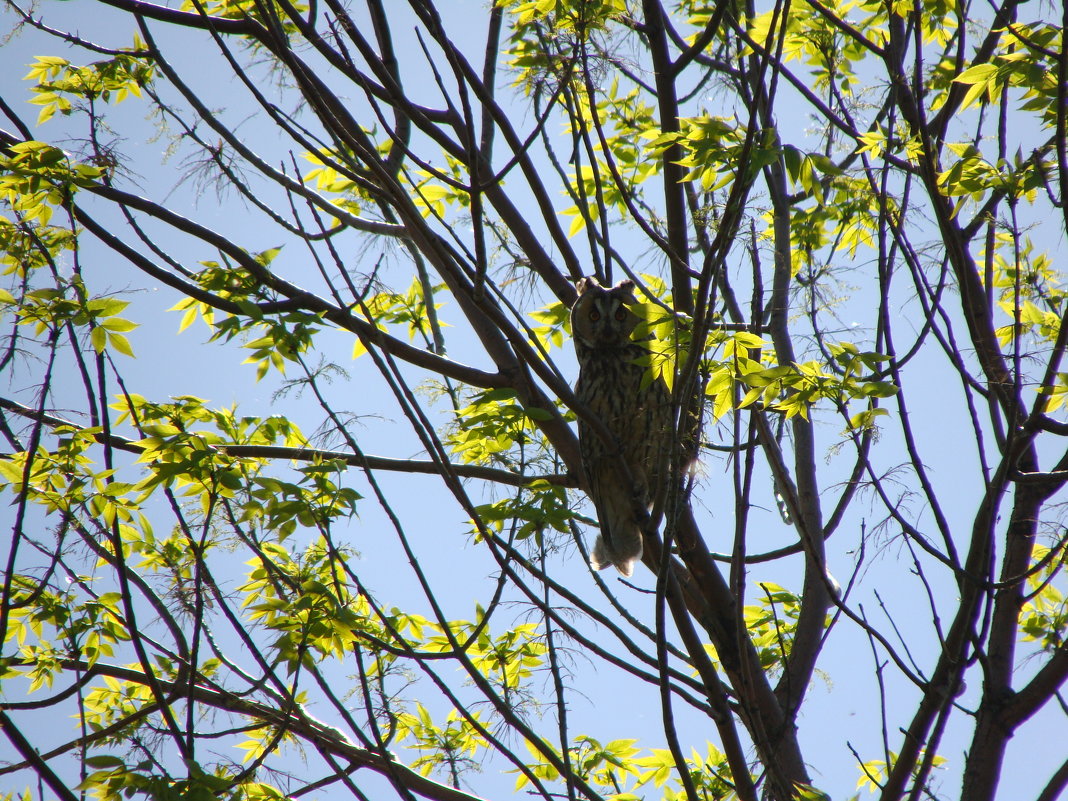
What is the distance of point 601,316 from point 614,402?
1.46 feet

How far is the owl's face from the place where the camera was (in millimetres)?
4059

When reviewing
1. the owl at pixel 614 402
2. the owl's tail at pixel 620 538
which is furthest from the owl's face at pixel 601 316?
the owl's tail at pixel 620 538

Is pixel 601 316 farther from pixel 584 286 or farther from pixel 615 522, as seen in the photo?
pixel 615 522

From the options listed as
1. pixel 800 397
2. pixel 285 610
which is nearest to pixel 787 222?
pixel 800 397

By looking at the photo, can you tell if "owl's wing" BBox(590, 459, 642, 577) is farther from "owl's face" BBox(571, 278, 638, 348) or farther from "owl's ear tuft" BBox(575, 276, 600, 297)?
"owl's ear tuft" BBox(575, 276, 600, 297)

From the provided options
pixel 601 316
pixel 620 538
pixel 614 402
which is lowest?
pixel 620 538

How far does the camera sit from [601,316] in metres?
4.14

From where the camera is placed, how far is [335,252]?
2361mm

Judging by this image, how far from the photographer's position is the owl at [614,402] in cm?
410

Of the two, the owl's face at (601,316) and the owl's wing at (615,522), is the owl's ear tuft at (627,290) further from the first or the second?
the owl's wing at (615,522)

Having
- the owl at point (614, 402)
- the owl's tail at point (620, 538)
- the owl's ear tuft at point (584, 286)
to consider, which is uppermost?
the owl's ear tuft at point (584, 286)

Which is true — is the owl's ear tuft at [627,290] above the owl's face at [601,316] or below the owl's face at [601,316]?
above

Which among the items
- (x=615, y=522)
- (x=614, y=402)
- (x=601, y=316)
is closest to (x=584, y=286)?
(x=601, y=316)

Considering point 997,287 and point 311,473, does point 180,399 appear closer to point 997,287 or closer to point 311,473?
point 311,473
